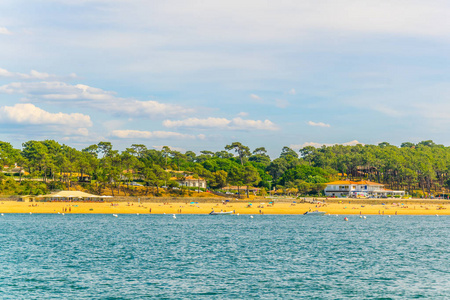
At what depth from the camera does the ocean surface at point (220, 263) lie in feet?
125

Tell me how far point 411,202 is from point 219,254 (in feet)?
430

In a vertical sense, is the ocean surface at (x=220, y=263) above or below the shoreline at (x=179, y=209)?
below

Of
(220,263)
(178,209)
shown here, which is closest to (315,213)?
(178,209)

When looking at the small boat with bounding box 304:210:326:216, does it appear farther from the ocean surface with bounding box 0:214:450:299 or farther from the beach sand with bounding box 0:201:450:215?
the ocean surface with bounding box 0:214:450:299

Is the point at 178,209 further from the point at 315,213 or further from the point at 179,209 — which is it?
the point at 315,213

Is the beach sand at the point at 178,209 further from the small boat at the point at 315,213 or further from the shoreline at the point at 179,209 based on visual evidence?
the small boat at the point at 315,213

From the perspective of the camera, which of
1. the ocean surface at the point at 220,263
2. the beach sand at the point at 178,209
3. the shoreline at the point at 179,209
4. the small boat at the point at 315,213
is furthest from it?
the small boat at the point at 315,213

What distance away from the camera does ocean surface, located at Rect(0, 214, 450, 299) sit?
38000 millimetres

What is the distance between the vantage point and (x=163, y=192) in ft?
564

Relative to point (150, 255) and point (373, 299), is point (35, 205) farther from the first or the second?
point (373, 299)

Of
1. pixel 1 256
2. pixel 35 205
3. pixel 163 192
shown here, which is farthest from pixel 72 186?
pixel 1 256

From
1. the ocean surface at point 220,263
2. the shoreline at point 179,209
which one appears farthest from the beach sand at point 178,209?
the ocean surface at point 220,263

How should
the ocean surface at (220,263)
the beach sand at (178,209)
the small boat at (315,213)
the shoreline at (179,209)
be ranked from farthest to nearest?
the small boat at (315,213)
the beach sand at (178,209)
the shoreline at (179,209)
the ocean surface at (220,263)

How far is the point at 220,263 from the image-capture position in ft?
166
